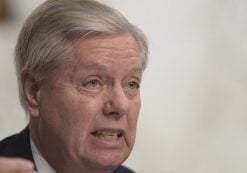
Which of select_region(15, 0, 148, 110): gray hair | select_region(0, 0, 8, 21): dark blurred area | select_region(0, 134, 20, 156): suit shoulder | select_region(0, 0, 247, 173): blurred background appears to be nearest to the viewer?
select_region(15, 0, 148, 110): gray hair

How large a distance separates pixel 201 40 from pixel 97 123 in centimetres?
58

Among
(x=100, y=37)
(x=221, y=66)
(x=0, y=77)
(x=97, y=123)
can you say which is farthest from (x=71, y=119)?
(x=221, y=66)

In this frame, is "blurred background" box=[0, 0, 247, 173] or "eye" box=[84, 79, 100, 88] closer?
"eye" box=[84, 79, 100, 88]

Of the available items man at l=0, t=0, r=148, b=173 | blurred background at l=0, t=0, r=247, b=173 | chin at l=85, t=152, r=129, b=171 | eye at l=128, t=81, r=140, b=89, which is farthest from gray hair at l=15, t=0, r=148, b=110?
blurred background at l=0, t=0, r=247, b=173

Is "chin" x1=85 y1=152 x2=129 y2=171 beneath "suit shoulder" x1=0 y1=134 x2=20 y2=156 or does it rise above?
above

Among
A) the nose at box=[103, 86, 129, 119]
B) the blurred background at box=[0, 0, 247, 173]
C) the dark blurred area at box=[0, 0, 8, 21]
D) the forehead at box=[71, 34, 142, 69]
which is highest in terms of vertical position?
the forehead at box=[71, 34, 142, 69]

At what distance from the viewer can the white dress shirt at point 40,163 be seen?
121 cm

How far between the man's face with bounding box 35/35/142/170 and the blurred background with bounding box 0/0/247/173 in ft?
1.19

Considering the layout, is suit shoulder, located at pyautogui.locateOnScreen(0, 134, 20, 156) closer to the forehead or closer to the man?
the man

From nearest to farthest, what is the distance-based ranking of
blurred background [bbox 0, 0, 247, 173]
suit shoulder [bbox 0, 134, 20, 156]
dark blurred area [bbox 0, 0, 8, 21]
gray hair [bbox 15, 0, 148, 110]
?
gray hair [bbox 15, 0, 148, 110] → suit shoulder [bbox 0, 134, 20, 156] → dark blurred area [bbox 0, 0, 8, 21] → blurred background [bbox 0, 0, 247, 173]

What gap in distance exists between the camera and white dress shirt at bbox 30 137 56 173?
121cm

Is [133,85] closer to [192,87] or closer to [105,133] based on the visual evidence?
[105,133]

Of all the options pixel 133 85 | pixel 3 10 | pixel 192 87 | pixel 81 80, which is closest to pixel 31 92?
pixel 81 80

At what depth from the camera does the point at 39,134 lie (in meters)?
1.21
